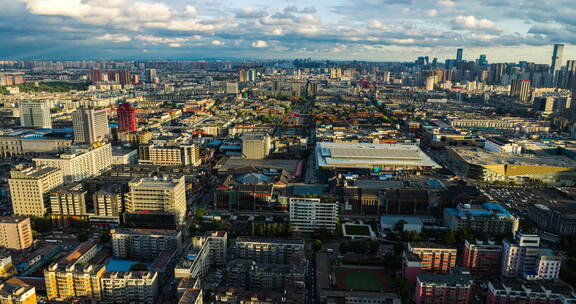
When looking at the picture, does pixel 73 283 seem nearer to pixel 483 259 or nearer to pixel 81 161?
pixel 81 161

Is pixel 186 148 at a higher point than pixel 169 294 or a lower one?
higher

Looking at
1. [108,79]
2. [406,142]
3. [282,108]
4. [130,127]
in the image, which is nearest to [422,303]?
[406,142]

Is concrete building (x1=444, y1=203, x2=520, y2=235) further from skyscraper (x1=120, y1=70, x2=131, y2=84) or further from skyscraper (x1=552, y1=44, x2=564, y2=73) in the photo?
skyscraper (x1=552, y1=44, x2=564, y2=73)

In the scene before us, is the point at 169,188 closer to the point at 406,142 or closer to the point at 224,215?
the point at 224,215

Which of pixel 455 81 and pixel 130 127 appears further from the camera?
pixel 455 81

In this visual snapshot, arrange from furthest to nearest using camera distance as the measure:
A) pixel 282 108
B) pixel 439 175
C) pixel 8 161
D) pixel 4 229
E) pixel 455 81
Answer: pixel 455 81 < pixel 282 108 < pixel 8 161 < pixel 439 175 < pixel 4 229

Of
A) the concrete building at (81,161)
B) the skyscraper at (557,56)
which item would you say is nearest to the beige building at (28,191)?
the concrete building at (81,161)

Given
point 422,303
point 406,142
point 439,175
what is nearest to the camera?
point 422,303

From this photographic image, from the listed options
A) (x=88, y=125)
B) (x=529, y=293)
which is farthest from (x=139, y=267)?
(x=88, y=125)
